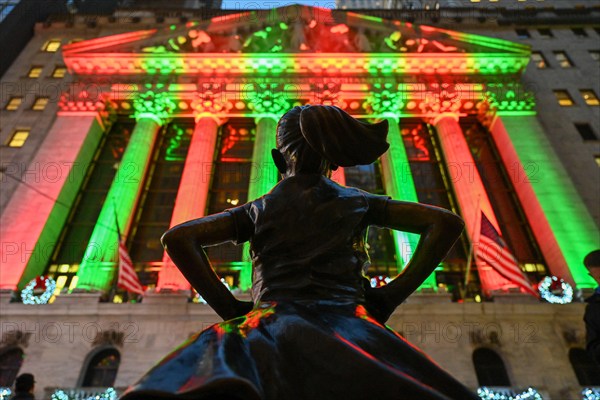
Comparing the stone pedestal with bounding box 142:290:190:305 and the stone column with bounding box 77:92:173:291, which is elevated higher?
the stone column with bounding box 77:92:173:291

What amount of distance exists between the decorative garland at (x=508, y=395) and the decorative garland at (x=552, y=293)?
419 cm

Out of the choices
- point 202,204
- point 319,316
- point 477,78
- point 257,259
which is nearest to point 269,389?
point 319,316

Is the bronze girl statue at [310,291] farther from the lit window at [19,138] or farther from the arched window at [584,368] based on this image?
the lit window at [19,138]

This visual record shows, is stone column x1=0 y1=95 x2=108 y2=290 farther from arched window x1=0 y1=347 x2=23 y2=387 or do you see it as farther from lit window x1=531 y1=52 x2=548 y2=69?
lit window x1=531 y1=52 x2=548 y2=69

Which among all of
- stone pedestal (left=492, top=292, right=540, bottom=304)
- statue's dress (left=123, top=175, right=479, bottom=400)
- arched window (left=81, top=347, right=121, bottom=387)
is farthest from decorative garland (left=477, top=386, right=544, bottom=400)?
statue's dress (left=123, top=175, right=479, bottom=400)

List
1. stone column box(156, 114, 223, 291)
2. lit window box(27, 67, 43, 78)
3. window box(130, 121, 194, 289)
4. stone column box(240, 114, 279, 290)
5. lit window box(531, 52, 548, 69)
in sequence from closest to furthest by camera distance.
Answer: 1. stone column box(156, 114, 223, 291)
2. window box(130, 121, 194, 289)
3. stone column box(240, 114, 279, 290)
4. lit window box(27, 67, 43, 78)
5. lit window box(531, 52, 548, 69)

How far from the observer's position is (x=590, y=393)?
1391 cm

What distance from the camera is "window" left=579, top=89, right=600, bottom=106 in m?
28.5

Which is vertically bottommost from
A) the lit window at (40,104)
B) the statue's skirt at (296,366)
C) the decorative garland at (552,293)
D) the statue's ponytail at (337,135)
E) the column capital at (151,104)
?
the statue's skirt at (296,366)

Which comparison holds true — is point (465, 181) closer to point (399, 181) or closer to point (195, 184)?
point (399, 181)

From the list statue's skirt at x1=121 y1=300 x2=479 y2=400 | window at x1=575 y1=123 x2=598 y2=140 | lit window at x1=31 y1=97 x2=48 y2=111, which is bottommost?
statue's skirt at x1=121 y1=300 x2=479 y2=400

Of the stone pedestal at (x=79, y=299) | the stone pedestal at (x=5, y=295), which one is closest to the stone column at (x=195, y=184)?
the stone pedestal at (x=79, y=299)

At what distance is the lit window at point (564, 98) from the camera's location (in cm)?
2862

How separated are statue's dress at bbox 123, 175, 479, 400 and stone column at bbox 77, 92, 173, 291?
56.6 feet
